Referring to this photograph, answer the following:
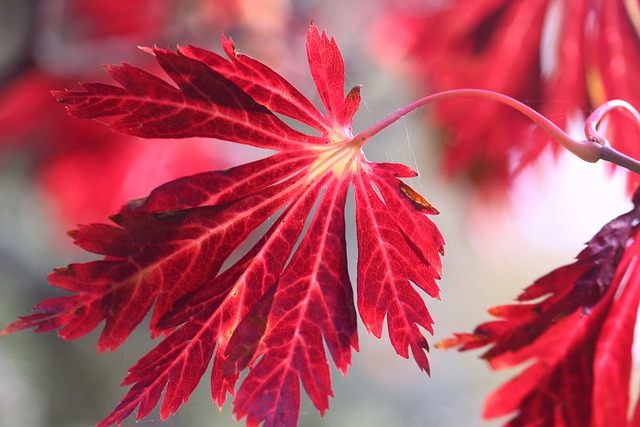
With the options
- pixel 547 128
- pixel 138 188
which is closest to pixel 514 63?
pixel 547 128

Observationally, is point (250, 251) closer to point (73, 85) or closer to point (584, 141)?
point (584, 141)

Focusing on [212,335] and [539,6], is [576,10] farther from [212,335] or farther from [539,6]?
[212,335]

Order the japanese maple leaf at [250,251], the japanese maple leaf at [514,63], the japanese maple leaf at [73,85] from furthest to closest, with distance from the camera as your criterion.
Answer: the japanese maple leaf at [73,85], the japanese maple leaf at [514,63], the japanese maple leaf at [250,251]

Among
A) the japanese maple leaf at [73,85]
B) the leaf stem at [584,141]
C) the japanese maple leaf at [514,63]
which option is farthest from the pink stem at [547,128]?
the japanese maple leaf at [73,85]

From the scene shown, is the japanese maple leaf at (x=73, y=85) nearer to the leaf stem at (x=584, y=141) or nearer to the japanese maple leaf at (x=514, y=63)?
the japanese maple leaf at (x=514, y=63)

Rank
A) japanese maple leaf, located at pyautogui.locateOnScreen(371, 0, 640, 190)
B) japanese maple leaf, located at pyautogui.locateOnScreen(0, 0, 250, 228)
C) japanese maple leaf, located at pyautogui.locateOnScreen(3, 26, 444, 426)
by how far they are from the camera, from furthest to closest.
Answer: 1. japanese maple leaf, located at pyautogui.locateOnScreen(0, 0, 250, 228)
2. japanese maple leaf, located at pyautogui.locateOnScreen(371, 0, 640, 190)
3. japanese maple leaf, located at pyautogui.locateOnScreen(3, 26, 444, 426)

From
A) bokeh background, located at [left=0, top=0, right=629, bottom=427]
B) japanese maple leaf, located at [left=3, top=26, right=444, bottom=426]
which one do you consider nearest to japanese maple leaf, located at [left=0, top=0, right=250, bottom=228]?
bokeh background, located at [left=0, top=0, right=629, bottom=427]

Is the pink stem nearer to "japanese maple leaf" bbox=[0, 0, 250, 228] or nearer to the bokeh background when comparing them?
the bokeh background
